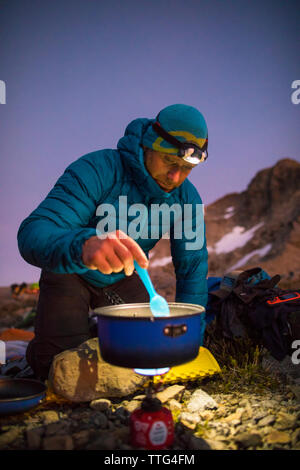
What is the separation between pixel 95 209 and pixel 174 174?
22.6 inches

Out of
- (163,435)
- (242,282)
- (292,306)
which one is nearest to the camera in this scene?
(163,435)

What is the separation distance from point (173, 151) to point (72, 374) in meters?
1.47

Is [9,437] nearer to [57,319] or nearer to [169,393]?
[57,319]

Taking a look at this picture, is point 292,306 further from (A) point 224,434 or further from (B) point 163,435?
(B) point 163,435

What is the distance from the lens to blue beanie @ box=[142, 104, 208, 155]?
233 cm

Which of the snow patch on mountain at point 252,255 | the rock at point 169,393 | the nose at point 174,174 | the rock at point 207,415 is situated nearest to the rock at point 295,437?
the rock at point 207,415

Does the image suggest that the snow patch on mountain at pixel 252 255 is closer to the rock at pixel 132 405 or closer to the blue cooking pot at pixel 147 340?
the rock at pixel 132 405

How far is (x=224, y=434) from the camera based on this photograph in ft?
6.20

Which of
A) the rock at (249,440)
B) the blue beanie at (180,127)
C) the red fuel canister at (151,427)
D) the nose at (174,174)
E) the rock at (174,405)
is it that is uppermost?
the blue beanie at (180,127)

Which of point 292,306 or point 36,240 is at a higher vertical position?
point 36,240

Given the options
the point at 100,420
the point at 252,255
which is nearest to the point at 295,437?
the point at 100,420

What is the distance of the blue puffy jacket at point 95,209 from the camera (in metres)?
1.79

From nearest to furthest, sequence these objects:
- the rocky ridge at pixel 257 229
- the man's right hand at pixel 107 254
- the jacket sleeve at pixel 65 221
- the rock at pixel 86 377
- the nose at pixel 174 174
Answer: the man's right hand at pixel 107 254 < the jacket sleeve at pixel 65 221 < the rock at pixel 86 377 < the nose at pixel 174 174 < the rocky ridge at pixel 257 229
